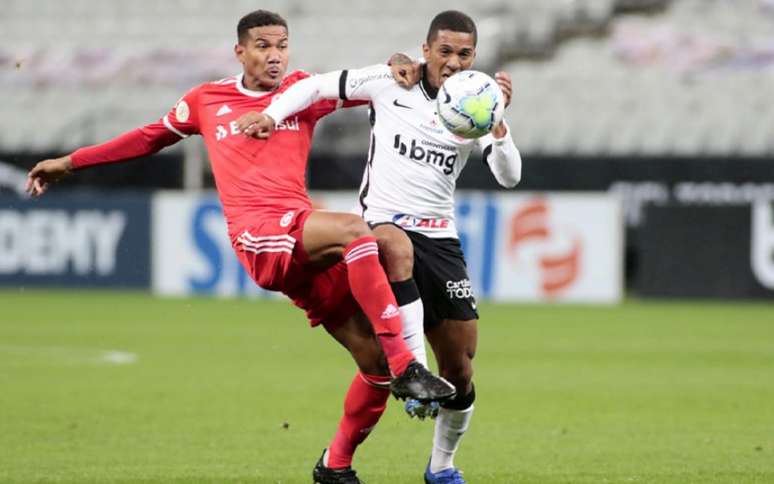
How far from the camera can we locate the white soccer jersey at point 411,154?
674cm

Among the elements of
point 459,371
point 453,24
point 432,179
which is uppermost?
point 453,24

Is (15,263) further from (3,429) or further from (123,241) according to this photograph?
(3,429)

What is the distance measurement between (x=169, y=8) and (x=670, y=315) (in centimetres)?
1322

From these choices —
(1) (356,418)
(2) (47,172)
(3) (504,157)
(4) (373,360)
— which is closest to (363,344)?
(4) (373,360)

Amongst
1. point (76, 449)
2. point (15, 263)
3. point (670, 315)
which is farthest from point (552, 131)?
point (76, 449)

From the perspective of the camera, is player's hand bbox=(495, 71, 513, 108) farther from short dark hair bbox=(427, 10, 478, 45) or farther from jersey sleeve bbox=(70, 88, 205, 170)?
jersey sleeve bbox=(70, 88, 205, 170)

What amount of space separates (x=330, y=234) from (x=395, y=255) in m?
0.39

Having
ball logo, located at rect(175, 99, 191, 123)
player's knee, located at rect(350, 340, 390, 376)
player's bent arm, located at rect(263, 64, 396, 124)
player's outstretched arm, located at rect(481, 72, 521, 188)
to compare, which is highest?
player's bent arm, located at rect(263, 64, 396, 124)

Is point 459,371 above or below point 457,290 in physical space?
below

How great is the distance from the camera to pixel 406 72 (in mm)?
6766

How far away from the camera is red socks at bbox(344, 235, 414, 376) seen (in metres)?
6.07

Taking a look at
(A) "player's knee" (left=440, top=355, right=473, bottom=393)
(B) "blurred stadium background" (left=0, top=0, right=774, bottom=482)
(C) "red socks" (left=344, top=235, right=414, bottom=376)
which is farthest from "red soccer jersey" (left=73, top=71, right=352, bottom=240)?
(B) "blurred stadium background" (left=0, top=0, right=774, bottom=482)

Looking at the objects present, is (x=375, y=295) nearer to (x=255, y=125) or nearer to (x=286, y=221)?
(x=286, y=221)

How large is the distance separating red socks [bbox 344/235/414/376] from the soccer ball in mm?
661
